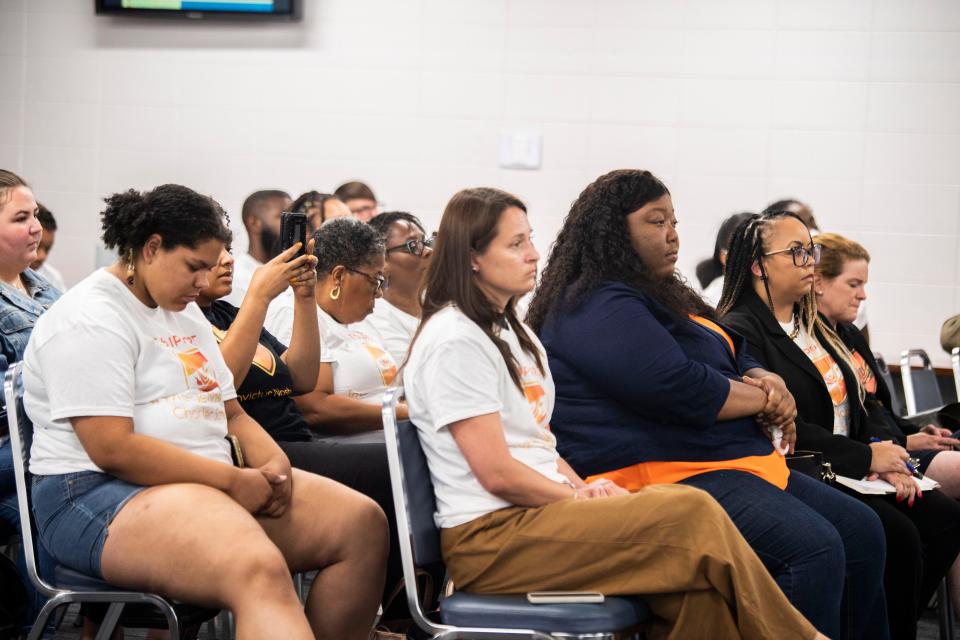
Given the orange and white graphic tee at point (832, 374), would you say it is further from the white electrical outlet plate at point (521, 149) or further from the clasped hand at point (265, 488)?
the white electrical outlet plate at point (521, 149)

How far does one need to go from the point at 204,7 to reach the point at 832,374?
356 cm

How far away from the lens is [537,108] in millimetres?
5066

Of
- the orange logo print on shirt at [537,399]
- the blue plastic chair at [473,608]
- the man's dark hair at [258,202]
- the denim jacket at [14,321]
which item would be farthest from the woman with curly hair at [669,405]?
the man's dark hair at [258,202]

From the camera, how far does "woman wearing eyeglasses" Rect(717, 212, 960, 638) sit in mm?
2652

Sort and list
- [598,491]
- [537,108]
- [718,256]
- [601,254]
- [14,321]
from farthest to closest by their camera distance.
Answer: [537,108]
[718,256]
[14,321]
[601,254]
[598,491]

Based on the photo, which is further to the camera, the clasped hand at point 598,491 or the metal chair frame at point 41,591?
the clasped hand at point 598,491

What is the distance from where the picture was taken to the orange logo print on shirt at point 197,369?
2035 mm

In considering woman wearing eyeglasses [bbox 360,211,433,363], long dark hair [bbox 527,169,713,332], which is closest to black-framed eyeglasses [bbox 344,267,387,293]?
woman wearing eyeglasses [bbox 360,211,433,363]

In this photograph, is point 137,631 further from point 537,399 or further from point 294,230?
point 537,399

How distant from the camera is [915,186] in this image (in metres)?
4.86

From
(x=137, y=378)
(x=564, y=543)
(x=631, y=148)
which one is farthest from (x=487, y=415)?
(x=631, y=148)

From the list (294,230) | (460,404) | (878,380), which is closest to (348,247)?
(294,230)

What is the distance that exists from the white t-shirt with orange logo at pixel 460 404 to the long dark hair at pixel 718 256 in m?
1.77

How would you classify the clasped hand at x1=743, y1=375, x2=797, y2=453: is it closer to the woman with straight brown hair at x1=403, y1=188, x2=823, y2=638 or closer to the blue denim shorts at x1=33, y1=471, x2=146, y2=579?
the woman with straight brown hair at x1=403, y1=188, x2=823, y2=638
